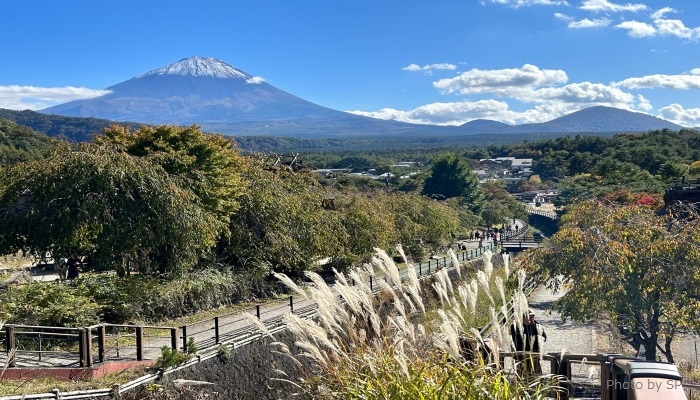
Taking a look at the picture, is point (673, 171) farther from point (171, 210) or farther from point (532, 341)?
point (532, 341)

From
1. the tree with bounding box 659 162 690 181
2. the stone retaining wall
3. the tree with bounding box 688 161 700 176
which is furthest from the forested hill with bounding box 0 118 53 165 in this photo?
the tree with bounding box 688 161 700 176

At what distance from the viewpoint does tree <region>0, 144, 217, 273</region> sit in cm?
1225

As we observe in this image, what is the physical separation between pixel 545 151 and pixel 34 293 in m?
91.3

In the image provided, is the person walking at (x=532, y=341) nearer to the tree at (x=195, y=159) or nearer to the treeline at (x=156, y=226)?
the treeline at (x=156, y=226)

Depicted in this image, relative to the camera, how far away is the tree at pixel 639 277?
10.1 m

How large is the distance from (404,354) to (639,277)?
8.15m

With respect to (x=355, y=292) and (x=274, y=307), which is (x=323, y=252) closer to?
(x=274, y=307)

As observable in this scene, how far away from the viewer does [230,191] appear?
1580 centimetres

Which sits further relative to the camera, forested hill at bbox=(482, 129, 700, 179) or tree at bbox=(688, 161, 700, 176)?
forested hill at bbox=(482, 129, 700, 179)

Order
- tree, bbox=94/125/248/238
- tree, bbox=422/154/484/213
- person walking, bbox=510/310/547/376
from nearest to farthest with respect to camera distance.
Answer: person walking, bbox=510/310/547/376 < tree, bbox=94/125/248/238 < tree, bbox=422/154/484/213

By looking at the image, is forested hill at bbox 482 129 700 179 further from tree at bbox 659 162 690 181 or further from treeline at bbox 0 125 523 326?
treeline at bbox 0 125 523 326

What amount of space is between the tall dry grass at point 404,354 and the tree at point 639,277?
6.75 m

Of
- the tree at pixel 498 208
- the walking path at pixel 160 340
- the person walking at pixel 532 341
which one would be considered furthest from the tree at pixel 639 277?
the tree at pixel 498 208

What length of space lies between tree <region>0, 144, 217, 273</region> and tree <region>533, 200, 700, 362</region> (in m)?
8.20
